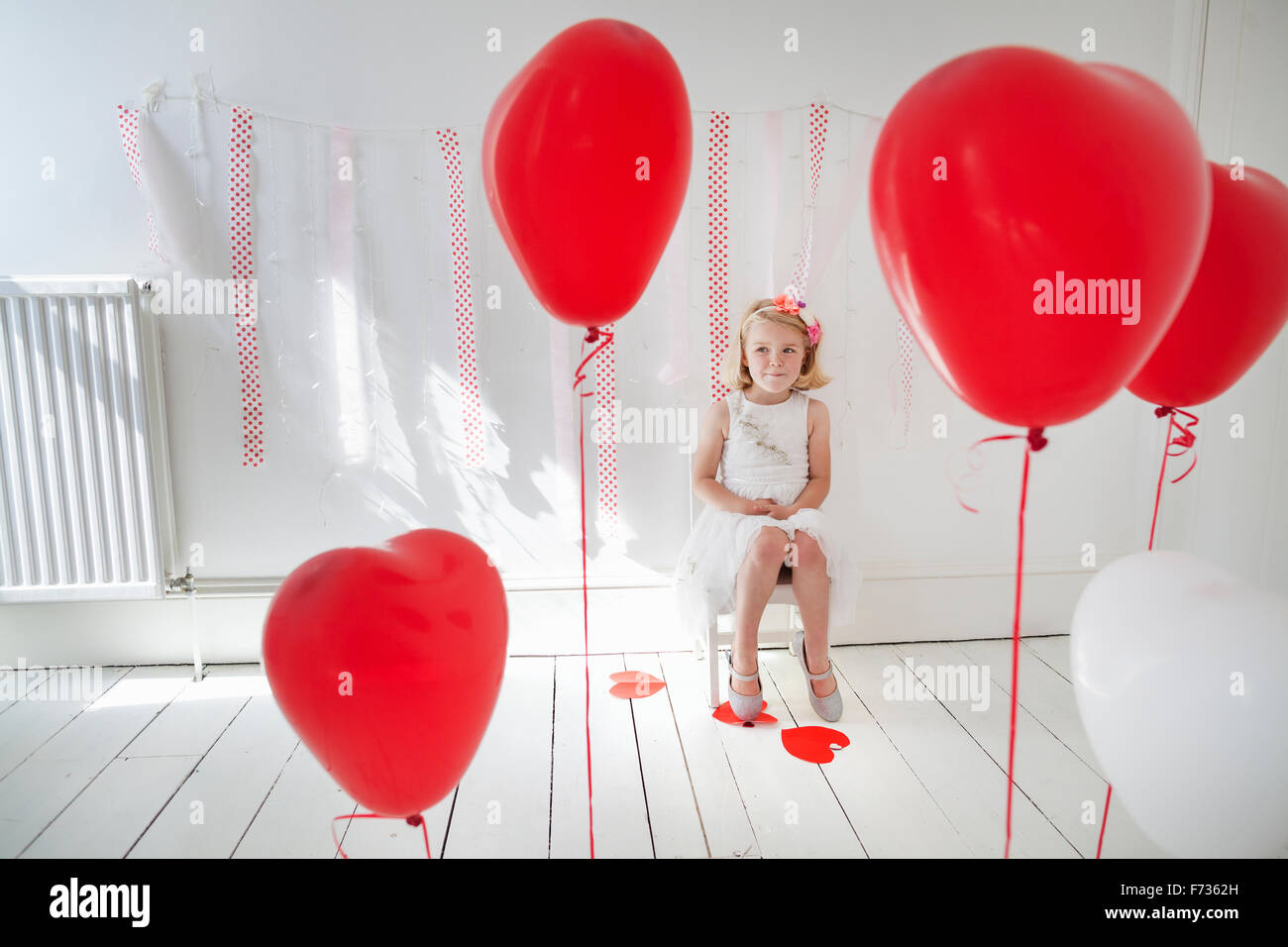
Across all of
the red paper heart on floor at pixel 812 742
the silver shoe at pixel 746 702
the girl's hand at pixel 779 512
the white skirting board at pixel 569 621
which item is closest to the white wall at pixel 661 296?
the white skirting board at pixel 569 621

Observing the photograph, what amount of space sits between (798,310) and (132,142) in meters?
1.70

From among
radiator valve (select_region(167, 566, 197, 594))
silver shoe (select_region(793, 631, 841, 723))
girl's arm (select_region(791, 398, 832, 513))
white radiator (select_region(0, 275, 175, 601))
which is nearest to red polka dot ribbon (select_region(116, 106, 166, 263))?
white radiator (select_region(0, 275, 175, 601))

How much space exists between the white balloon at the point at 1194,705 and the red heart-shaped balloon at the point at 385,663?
2.53 feet

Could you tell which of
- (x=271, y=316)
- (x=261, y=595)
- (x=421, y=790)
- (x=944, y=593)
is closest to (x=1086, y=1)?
(x=944, y=593)

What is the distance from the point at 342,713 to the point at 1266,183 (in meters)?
1.42

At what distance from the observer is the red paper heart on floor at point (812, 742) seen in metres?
1.91

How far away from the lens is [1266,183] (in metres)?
1.25

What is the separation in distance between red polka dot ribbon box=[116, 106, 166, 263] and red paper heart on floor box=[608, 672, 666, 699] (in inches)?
63.6

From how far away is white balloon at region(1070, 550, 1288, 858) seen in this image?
38.1 inches

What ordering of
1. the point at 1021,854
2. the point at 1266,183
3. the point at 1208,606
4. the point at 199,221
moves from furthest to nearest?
the point at 199,221 < the point at 1021,854 < the point at 1266,183 < the point at 1208,606

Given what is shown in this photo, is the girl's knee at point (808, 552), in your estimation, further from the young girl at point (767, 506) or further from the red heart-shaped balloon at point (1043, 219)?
the red heart-shaped balloon at point (1043, 219)

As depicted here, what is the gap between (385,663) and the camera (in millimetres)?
1035

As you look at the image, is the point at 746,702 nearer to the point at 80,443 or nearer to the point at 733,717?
the point at 733,717

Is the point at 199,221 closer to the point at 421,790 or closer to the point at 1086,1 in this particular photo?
the point at 421,790
